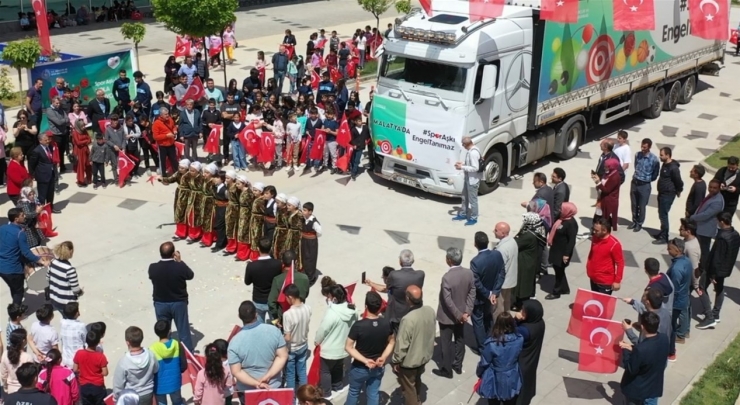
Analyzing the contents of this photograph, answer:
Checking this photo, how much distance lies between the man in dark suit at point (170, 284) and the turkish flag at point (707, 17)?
51.6 feet

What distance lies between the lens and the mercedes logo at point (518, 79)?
1571 cm

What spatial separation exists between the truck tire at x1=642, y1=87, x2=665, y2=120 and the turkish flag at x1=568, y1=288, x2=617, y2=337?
1322 centimetres

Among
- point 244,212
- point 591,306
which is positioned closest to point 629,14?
point 244,212

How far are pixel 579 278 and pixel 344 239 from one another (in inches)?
151

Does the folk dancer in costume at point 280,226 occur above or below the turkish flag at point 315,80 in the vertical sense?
below

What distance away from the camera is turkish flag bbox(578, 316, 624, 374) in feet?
29.3

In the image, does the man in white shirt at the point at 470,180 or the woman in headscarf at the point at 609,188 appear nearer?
the woman in headscarf at the point at 609,188

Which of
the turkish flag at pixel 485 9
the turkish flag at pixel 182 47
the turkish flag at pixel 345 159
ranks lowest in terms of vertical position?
the turkish flag at pixel 345 159

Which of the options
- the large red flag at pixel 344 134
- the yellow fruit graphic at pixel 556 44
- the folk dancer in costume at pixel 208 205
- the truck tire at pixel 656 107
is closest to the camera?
the folk dancer in costume at pixel 208 205

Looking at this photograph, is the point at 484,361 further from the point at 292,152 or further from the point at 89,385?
the point at 292,152

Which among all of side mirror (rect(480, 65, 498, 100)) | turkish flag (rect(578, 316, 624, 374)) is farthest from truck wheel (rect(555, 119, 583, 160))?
turkish flag (rect(578, 316, 624, 374))


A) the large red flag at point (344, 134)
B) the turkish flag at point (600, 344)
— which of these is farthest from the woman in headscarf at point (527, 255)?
the large red flag at point (344, 134)

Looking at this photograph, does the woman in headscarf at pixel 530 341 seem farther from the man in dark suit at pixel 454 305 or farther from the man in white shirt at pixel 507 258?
the man in white shirt at pixel 507 258

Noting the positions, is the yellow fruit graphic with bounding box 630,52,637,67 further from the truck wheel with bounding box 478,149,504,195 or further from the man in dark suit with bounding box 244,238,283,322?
the man in dark suit with bounding box 244,238,283,322
